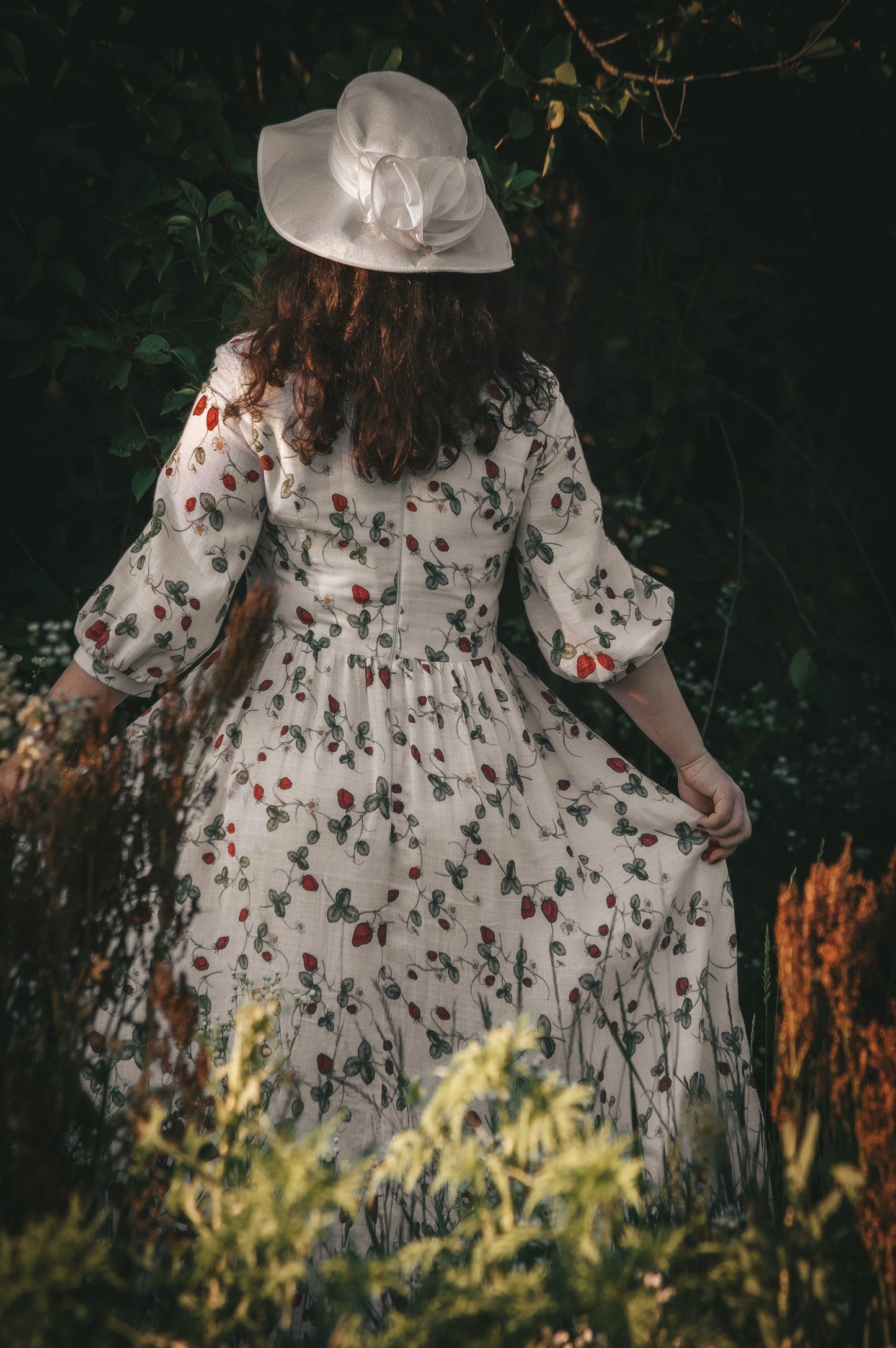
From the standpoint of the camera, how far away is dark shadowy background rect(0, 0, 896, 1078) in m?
1.85

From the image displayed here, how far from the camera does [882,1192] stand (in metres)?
0.96

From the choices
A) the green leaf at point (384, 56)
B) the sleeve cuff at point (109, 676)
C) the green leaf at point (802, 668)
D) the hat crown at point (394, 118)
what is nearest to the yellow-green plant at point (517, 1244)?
the sleeve cuff at point (109, 676)

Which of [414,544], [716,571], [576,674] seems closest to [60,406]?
[414,544]

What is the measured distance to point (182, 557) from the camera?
144cm

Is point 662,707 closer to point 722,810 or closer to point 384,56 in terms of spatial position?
point 722,810

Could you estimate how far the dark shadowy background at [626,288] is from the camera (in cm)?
185

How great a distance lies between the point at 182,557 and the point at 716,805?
82 centimetres

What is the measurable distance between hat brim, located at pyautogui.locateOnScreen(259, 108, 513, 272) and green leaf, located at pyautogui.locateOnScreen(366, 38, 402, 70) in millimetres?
371

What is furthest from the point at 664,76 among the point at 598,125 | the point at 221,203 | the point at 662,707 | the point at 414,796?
the point at 414,796

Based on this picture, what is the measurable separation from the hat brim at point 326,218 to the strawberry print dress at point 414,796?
19 centimetres

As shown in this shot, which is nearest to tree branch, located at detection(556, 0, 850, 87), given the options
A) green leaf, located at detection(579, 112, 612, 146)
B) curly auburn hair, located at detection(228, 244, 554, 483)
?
green leaf, located at detection(579, 112, 612, 146)

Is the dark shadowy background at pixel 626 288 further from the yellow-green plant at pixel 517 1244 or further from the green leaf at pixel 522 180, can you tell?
the yellow-green plant at pixel 517 1244

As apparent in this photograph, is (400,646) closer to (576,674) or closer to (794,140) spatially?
(576,674)

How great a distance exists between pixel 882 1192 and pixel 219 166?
1.78 metres
